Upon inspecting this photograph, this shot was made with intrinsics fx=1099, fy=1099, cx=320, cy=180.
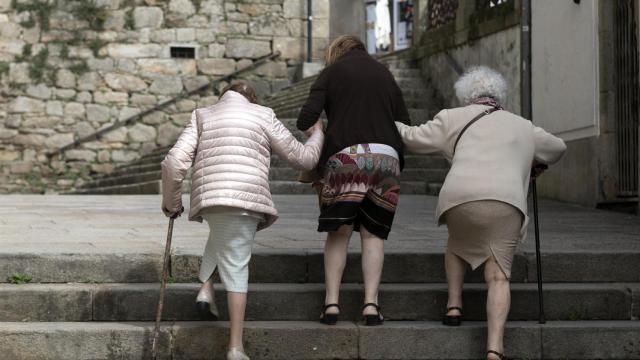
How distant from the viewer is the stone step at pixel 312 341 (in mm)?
4953

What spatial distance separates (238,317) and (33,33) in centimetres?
1346

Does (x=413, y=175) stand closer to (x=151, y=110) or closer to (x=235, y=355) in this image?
(x=151, y=110)

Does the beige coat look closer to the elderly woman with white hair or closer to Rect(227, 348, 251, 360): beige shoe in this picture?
the elderly woman with white hair

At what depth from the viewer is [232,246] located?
15.7ft

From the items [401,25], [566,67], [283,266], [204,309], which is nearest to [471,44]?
[566,67]

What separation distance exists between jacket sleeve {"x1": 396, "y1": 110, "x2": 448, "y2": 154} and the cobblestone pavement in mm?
926

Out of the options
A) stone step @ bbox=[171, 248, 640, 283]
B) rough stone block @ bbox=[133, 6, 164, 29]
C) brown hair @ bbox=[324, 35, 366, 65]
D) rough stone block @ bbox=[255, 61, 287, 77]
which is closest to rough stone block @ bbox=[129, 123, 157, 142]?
rough stone block @ bbox=[133, 6, 164, 29]

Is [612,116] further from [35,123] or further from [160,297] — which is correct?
[35,123]

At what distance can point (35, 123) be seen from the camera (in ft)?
56.6

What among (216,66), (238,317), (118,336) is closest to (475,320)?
(238,317)

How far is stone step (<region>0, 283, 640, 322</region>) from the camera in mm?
5262

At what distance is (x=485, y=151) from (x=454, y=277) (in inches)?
24.4

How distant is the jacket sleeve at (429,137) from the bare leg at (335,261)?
496 mm

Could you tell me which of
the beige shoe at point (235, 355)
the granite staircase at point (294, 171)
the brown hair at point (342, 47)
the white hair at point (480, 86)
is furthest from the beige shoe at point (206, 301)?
the granite staircase at point (294, 171)
